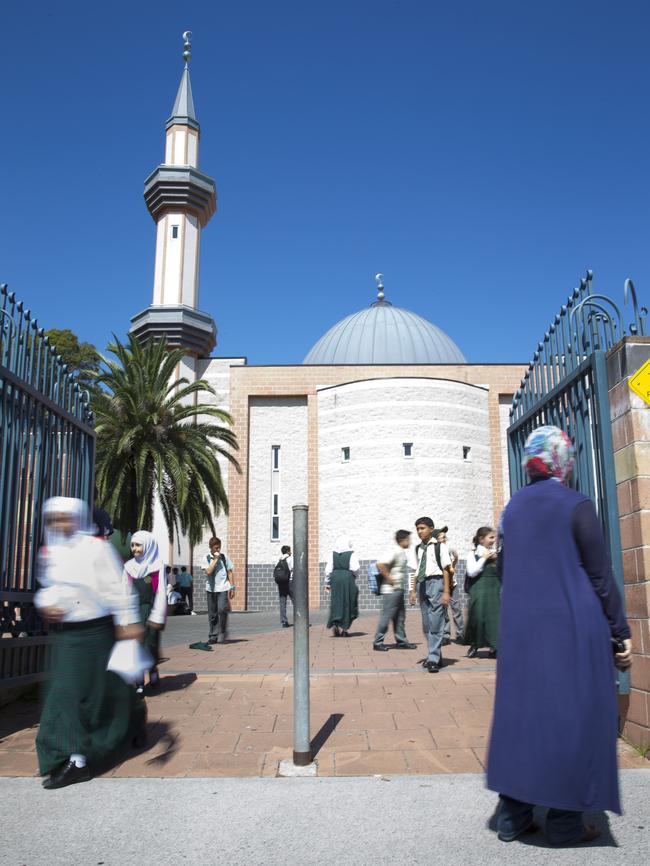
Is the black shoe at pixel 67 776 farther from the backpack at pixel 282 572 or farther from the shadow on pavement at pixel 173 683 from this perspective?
the backpack at pixel 282 572

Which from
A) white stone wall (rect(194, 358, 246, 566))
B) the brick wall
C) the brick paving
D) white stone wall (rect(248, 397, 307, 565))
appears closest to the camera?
the brick paving

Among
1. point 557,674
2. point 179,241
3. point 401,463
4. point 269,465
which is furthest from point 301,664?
point 179,241

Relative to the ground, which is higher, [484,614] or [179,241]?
[179,241]

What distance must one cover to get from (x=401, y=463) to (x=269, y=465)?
6.33m

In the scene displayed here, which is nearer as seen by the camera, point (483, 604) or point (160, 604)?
point (160, 604)

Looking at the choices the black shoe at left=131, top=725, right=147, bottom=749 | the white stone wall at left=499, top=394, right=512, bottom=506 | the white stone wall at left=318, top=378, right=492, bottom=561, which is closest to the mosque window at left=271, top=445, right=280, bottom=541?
the white stone wall at left=318, top=378, right=492, bottom=561

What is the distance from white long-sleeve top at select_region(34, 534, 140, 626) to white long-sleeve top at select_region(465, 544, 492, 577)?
5.44m

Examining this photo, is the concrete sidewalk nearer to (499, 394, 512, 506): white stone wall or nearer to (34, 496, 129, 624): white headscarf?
(34, 496, 129, 624): white headscarf

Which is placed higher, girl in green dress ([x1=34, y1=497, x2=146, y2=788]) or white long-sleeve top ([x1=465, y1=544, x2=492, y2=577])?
white long-sleeve top ([x1=465, y1=544, x2=492, y2=577])

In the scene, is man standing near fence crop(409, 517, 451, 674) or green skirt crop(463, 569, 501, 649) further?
green skirt crop(463, 569, 501, 649)

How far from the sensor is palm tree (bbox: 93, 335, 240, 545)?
71.4 ft

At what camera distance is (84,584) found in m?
4.58

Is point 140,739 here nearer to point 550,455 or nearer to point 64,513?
point 64,513

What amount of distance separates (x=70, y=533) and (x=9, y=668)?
6.80 ft
